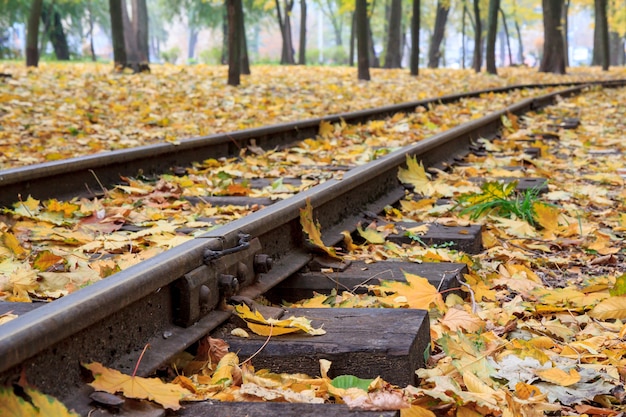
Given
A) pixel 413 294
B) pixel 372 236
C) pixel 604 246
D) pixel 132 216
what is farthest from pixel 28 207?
pixel 604 246

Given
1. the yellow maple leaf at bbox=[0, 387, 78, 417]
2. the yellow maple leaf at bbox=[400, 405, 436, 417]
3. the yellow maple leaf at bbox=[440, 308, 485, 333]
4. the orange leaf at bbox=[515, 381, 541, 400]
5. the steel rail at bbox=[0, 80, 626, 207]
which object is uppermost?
the steel rail at bbox=[0, 80, 626, 207]

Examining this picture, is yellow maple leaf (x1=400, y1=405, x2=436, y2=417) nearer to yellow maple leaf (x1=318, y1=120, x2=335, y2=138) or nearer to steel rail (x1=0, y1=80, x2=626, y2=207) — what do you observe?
steel rail (x1=0, y1=80, x2=626, y2=207)

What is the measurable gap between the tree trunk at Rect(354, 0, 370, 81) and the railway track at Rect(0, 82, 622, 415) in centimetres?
1296

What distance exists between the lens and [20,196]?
4461mm

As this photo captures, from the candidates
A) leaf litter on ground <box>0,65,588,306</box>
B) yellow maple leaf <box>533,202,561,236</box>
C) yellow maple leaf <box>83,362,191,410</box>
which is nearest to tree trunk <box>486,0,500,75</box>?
leaf litter on ground <box>0,65,588,306</box>

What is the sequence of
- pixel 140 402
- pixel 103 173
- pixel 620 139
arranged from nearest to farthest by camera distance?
pixel 140 402
pixel 103 173
pixel 620 139

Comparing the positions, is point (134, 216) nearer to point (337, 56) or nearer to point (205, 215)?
point (205, 215)

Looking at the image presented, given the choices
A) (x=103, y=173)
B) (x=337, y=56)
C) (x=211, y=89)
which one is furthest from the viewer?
(x=337, y=56)

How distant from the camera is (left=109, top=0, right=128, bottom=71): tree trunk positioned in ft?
54.2

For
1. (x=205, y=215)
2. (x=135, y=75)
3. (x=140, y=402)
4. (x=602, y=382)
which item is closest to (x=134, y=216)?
(x=205, y=215)

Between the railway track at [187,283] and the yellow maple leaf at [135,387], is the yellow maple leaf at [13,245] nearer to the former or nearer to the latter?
the railway track at [187,283]

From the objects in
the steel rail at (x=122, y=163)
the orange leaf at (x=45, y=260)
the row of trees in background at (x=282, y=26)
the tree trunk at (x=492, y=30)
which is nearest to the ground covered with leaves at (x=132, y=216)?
the orange leaf at (x=45, y=260)

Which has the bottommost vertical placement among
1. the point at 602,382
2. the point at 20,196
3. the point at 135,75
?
the point at 602,382

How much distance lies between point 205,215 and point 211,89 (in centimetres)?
1028
